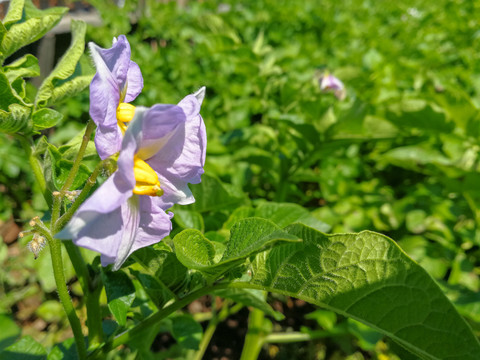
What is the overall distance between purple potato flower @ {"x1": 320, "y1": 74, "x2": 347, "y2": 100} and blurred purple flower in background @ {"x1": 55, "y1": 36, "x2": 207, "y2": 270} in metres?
1.23

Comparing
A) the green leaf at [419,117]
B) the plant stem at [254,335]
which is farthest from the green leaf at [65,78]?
the green leaf at [419,117]

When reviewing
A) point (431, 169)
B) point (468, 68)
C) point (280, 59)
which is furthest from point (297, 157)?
point (468, 68)

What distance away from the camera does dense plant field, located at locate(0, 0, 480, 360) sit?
51 centimetres

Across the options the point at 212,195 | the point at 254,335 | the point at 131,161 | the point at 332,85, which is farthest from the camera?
the point at 332,85

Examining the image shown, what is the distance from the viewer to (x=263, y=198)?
6.15ft

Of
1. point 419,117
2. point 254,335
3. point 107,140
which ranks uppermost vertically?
point 107,140

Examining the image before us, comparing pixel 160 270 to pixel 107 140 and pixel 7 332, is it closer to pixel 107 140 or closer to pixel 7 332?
pixel 107 140

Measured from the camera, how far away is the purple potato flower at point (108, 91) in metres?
0.48

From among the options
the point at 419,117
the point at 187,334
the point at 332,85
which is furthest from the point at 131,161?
the point at 332,85

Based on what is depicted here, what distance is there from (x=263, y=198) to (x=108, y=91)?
142 cm

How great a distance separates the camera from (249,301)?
2.48 feet

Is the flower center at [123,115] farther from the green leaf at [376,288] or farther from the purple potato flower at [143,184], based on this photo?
the green leaf at [376,288]

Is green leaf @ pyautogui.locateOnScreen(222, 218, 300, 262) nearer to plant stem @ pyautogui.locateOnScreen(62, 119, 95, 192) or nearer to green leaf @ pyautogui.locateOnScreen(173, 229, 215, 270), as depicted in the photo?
green leaf @ pyautogui.locateOnScreen(173, 229, 215, 270)

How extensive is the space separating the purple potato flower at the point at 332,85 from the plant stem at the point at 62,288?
135cm
